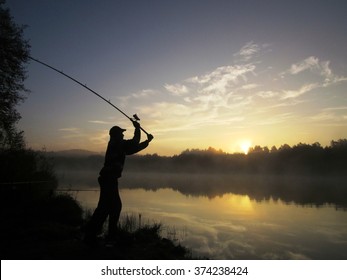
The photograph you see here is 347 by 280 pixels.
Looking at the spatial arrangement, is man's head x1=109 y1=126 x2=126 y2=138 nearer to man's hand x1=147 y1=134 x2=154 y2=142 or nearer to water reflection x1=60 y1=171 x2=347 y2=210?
man's hand x1=147 y1=134 x2=154 y2=142

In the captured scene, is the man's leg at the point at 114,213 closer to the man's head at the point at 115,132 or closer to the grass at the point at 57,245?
the grass at the point at 57,245

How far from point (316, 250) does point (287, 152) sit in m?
150

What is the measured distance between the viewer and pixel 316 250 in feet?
45.1

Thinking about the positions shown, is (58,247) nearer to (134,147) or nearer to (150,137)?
(134,147)

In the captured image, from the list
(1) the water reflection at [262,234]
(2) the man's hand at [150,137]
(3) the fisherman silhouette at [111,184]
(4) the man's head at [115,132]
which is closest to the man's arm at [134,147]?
(3) the fisherman silhouette at [111,184]

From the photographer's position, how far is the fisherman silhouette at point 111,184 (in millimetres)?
6863

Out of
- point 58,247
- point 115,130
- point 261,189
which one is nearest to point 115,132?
point 115,130

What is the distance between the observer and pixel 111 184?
23.3ft

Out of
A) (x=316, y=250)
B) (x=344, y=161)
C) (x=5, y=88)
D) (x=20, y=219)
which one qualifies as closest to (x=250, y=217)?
(x=316, y=250)

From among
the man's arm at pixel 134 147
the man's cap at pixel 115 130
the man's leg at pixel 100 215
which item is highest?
the man's cap at pixel 115 130

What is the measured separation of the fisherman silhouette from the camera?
686 cm

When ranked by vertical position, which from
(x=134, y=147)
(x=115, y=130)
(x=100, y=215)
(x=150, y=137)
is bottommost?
(x=100, y=215)

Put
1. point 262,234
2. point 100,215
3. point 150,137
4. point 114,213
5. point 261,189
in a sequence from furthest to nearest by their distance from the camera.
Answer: point 261,189, point 262,234, point 150,137, point 114,213, point 100,215
